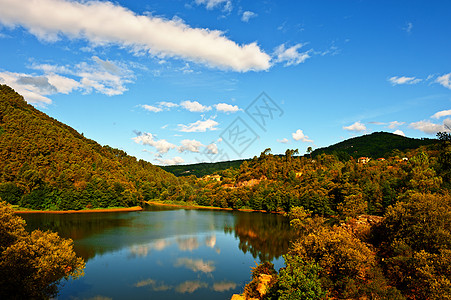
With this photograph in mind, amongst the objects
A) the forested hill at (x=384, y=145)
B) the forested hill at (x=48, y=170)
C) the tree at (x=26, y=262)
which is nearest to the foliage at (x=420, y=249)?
the tree at (x=26, y=262)

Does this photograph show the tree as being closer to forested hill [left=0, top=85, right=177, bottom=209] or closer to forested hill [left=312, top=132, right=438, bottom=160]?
forested hill [left=0, top=85, right=177, bottom=209]

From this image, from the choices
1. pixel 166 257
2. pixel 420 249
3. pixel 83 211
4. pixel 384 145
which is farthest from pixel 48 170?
pixel 384 145

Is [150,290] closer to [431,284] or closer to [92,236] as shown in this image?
[431,284]

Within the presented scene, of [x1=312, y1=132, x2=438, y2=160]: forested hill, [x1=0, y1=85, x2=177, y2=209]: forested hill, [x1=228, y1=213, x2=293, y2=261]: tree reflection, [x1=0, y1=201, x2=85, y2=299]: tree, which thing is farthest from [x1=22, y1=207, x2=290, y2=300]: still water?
[x1=312, y1=132, x2=438, y2=160]: forested hill

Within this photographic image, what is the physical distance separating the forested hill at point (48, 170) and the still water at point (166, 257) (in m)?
24.9

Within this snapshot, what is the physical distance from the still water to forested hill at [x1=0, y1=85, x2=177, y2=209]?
24934 mm

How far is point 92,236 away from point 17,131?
284 ft

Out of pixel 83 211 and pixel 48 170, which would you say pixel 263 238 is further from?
pixel 48 170

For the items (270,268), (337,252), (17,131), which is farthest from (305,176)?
(17,131)

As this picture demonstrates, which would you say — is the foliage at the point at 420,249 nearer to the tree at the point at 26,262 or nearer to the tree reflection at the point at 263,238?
the tree reflection at the point at 263,238

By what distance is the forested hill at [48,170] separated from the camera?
82.2m

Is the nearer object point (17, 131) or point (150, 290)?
point (150, 290)

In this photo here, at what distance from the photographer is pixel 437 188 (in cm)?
4662

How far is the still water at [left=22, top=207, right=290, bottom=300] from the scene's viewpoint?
89.6ft
